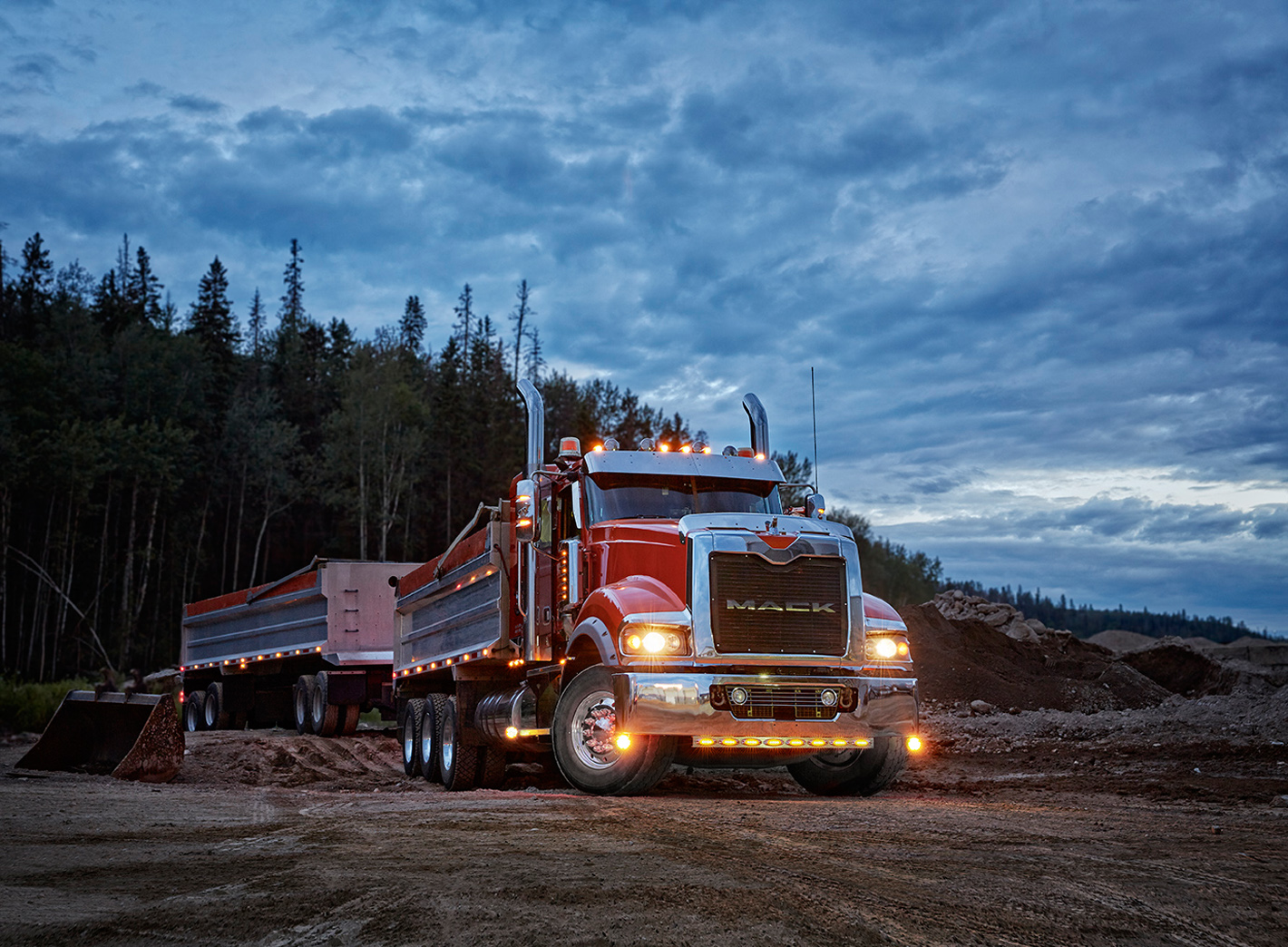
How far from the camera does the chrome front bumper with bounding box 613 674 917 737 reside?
34.7ft

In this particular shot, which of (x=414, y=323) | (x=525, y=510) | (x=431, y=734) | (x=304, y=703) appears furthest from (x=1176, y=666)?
(x=414, y=323)

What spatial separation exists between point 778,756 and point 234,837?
16.3 feet

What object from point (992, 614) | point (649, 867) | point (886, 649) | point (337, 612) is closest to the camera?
point (649, 867)

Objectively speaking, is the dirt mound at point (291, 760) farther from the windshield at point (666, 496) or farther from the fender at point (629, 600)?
the windshield at point (666, 496)

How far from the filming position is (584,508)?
1242cm

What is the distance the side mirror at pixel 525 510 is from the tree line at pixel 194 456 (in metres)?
33.8

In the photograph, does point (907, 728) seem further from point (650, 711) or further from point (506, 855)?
point (506, 855)

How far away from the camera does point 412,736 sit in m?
15.8

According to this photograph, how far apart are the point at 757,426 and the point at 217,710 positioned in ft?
49.0

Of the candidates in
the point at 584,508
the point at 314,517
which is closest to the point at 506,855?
the point at 584,508

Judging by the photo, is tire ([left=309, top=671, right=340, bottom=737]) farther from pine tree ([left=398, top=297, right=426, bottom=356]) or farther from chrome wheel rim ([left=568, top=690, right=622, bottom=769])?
pine tree ([left=398, top=297, right=426, bottom=356])

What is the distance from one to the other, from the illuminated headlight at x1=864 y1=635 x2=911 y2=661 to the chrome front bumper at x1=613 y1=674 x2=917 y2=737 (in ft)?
1.45

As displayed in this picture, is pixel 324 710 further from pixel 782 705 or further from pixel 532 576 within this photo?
pixel 782 705

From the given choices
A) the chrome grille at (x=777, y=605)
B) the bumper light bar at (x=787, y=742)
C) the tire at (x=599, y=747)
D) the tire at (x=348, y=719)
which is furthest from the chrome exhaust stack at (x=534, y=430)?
the tire at (x=348, y=719)
